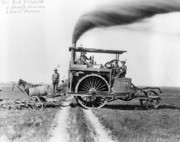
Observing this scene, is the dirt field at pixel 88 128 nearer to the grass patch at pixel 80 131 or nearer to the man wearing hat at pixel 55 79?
the grass patch at pixel 80 131

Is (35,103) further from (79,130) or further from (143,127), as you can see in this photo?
(143,127)

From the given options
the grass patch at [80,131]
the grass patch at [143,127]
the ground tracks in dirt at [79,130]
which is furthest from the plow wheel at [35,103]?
the grass patch at [143,127]

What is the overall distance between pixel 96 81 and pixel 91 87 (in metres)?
0.42

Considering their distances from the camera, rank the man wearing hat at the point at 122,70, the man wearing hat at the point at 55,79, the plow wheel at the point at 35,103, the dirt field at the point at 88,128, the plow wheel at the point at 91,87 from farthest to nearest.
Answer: the man wearing hat at the point at 55,79
the man wearing hat at the point at 122,70
the plow wheel at the point at 91,87
the plow wheel at the point at 35,103
the dirt field at the point at 88,128

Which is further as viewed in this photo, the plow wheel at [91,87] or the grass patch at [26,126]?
the plow wheel at [91,87]

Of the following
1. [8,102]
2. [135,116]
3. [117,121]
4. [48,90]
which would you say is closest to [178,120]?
[135,116]

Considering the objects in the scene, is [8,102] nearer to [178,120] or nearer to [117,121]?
[117,121]

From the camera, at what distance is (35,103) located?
41.1 feet

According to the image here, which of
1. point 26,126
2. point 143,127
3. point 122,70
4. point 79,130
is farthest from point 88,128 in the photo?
point 122,70

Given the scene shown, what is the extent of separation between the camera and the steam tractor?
12.8 meters

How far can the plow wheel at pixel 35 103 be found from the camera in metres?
12.5

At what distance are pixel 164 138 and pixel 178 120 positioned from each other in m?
2.94

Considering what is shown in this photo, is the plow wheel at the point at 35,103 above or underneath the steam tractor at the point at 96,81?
underneath

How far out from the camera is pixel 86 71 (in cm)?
1298
